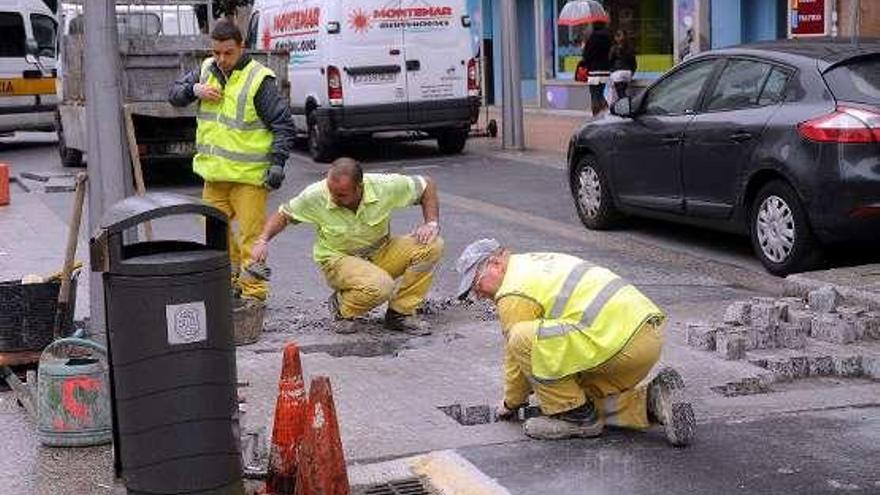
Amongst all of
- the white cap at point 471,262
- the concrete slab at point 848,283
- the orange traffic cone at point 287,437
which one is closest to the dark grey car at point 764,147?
the concrete slab at point 848,283

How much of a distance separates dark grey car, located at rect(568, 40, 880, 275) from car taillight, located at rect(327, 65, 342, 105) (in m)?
6.70

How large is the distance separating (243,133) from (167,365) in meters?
3.48

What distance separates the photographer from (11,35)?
22234 millimetres

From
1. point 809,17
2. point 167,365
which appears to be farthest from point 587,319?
point 809,17

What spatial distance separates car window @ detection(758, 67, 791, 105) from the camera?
29.6 feet

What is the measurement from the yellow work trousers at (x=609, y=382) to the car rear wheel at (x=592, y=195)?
547 centimetres

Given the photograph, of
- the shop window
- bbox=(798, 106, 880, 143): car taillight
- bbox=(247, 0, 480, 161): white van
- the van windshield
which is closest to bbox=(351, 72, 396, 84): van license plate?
bbox=(247, 0, 480, 161): white van

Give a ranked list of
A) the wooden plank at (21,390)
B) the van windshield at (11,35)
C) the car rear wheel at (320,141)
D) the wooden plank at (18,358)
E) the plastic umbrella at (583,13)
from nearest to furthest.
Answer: the wooden plank at (21,390), the wooden plank at (18,358), the car rear wheel at (320,141), the plastic umbrella at (583,13), the van windshield at (11,35)

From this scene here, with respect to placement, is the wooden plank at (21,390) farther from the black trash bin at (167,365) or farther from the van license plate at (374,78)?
the van license plate at (374,78)

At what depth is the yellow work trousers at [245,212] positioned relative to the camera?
7.91 m

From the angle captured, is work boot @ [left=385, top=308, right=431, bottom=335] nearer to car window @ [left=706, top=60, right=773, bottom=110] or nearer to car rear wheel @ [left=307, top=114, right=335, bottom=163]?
car window @ [left=706, top=60, right=773, bottom=110]

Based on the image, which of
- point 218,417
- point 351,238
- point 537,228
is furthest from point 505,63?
point 218,417

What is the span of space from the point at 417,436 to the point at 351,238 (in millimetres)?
2051

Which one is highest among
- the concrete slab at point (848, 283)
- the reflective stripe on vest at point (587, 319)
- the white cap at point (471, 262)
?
the white cap at point (471, 262)
